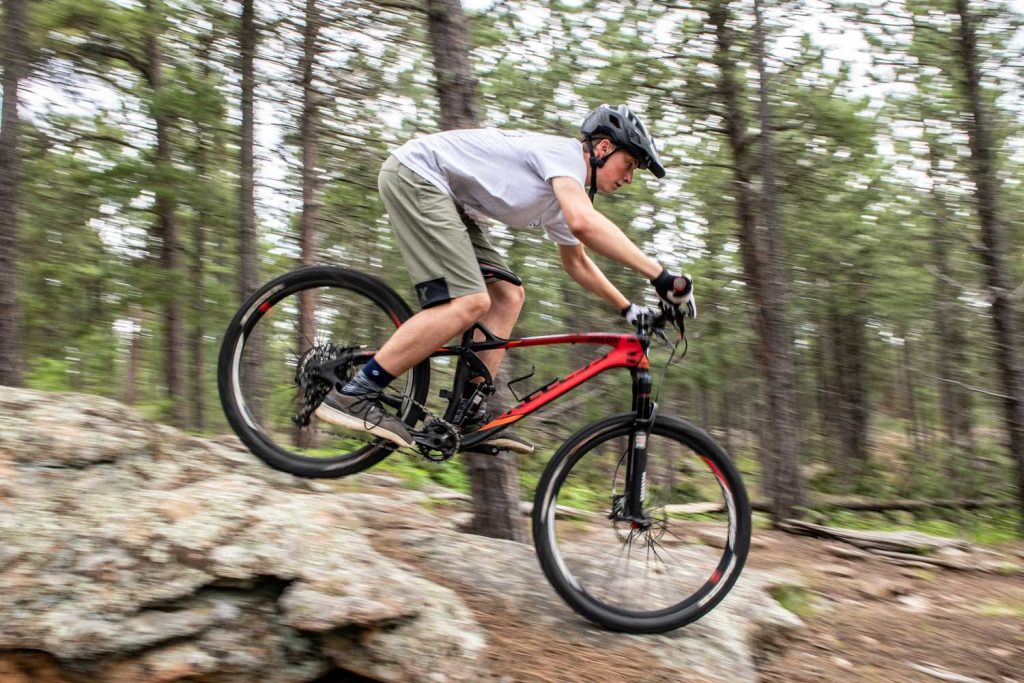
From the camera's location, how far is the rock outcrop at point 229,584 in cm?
256

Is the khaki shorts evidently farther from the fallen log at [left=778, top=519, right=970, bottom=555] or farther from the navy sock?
the fallen log at [left=778, top=519, right=970, bottom=555]

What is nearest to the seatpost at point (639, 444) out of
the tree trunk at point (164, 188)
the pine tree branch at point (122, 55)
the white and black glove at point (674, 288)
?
the white and black glove at point (674, 288)

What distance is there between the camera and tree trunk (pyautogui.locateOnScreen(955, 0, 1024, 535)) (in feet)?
30.0

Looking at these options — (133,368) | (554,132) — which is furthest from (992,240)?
(133,368)

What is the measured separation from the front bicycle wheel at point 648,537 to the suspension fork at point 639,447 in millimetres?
26

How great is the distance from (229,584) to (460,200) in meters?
1.93

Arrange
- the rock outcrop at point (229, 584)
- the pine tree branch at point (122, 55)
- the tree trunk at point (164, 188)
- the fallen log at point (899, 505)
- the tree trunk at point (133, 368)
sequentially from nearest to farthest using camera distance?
the rock outcrop at point (229, 584), the tree trunk at point (164, 188), the pine tree branch at point (122, 55), the fallen log at point (899, 505), the tree trunk at point (133, 368)

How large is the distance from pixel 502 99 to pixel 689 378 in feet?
14.0

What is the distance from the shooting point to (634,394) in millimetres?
3467

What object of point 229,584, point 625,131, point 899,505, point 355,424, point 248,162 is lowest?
point 899,505

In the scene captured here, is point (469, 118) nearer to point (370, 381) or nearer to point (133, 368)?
point (370, 381)

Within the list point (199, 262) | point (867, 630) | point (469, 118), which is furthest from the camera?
point (199, 262)

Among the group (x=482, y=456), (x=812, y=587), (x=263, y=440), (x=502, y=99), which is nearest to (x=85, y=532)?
(x=263, y=440)

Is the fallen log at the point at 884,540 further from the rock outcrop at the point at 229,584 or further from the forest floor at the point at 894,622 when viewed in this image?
the rock outcrop at the point at 229,584
